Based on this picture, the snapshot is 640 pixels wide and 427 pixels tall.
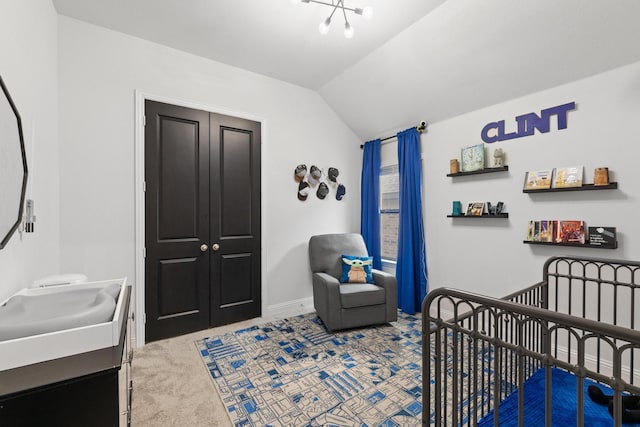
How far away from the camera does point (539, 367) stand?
1700 millimetres

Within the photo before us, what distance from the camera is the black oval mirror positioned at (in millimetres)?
1229

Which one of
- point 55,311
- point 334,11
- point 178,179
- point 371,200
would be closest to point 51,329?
point 55,311

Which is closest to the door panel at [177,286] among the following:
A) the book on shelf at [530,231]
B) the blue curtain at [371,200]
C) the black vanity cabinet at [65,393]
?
the black vanity cabinet at [65,393]

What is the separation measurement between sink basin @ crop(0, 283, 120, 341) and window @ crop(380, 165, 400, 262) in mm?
3183

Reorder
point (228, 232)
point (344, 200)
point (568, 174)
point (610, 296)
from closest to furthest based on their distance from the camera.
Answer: point (610, 296) → point (568, 174) → point (228, 232) → point (344, 200)

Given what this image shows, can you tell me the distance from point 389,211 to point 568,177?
198cm

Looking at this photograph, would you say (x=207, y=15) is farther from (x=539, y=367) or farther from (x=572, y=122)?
(x=539, y=367)

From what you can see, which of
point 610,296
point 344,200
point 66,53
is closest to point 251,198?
point 344,200

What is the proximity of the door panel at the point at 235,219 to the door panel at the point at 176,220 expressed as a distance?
100 millimetres

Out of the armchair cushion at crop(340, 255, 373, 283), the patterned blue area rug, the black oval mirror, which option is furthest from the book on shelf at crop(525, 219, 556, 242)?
the black oval mirror

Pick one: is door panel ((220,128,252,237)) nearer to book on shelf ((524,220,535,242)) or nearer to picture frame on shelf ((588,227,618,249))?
book on shelf ((524,220,535,242))

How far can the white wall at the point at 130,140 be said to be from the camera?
2.43 meters

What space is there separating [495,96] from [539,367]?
228cm

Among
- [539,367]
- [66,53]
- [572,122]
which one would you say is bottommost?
[539,367]
